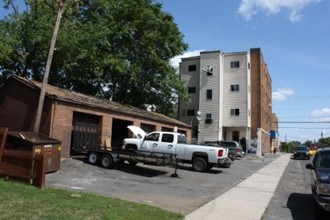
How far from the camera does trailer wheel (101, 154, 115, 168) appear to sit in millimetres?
19625

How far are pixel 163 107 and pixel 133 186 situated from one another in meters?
28.1

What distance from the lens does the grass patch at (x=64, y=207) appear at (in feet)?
26.9

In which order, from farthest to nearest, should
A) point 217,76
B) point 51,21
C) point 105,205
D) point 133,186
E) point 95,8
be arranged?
point 217,76, point 95,8, point 51,21, point 133,186, point 105,205

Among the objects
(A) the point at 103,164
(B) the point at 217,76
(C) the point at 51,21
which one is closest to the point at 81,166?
(A) the point at 103,164

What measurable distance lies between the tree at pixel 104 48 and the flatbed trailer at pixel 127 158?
32.7 ft

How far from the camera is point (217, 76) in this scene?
165 ft

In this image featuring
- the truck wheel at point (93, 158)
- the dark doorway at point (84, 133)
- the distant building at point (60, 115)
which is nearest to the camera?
the truck wheel at point (93, 158)

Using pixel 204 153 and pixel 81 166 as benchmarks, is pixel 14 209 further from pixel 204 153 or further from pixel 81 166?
pixel 204 153

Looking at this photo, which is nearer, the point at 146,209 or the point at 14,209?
the point at 14,209

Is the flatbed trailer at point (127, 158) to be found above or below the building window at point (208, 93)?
below

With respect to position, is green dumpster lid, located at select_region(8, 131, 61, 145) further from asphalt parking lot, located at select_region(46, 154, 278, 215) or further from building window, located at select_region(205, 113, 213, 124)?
building window, located at select_region(205, 113, 213, 124)

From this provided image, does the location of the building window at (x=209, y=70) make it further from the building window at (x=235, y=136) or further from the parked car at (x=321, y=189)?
the parked car at (x=321, y=189)

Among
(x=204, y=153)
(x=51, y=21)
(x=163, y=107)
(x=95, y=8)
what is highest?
(x=95, y=8)

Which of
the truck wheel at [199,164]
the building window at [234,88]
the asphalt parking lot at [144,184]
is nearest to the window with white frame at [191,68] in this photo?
the building window at [234,88]
